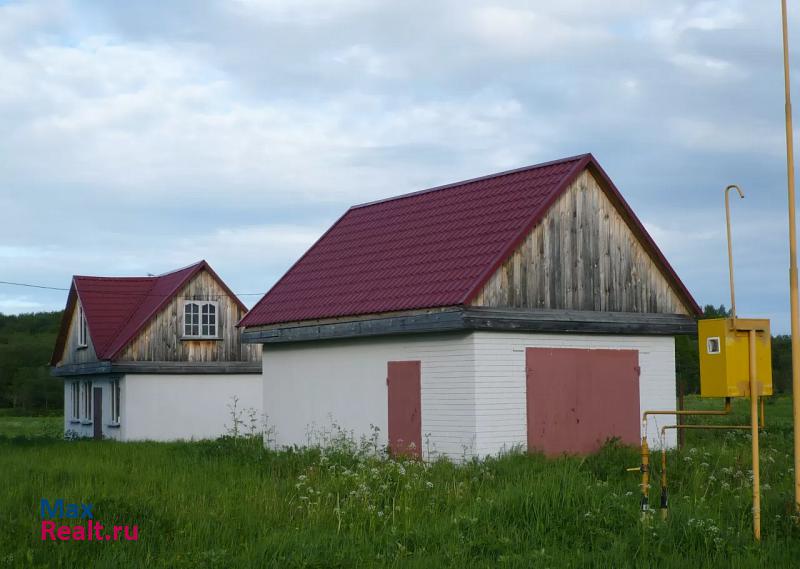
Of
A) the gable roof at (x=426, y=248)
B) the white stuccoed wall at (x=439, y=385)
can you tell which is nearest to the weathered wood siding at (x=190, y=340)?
the gable roof at (x=426, y=248)

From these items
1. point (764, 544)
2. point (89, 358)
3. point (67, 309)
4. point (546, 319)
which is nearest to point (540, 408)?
point (546, 319)

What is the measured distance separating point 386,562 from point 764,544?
15.3 ft

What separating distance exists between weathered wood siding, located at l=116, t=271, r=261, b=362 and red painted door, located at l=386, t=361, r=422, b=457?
1709 cm

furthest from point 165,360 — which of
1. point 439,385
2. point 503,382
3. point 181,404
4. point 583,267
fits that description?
point 503,382

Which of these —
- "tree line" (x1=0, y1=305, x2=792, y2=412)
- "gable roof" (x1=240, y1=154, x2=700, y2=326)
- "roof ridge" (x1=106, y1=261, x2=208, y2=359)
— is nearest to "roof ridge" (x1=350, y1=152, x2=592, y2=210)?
"gable roof" (x1=240, y1=154, x2=700, y2=326)

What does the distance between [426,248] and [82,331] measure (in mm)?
21453

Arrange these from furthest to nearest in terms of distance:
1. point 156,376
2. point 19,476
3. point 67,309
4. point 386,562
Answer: point 67,309, point 156,376, point 19,476, point 386,562

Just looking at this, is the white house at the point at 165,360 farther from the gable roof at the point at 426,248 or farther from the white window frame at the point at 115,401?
the gable roof at the point at 426,248

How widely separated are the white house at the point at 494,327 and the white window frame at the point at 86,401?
654 inches

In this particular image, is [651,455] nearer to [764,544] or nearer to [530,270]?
[530,270]

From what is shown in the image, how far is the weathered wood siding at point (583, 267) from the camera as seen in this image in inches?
798

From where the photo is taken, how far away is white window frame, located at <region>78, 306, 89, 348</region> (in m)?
38.8

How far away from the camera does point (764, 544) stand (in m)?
12.2

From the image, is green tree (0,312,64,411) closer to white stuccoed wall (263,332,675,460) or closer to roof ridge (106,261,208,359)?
roof ridge (106,261,208,359)
